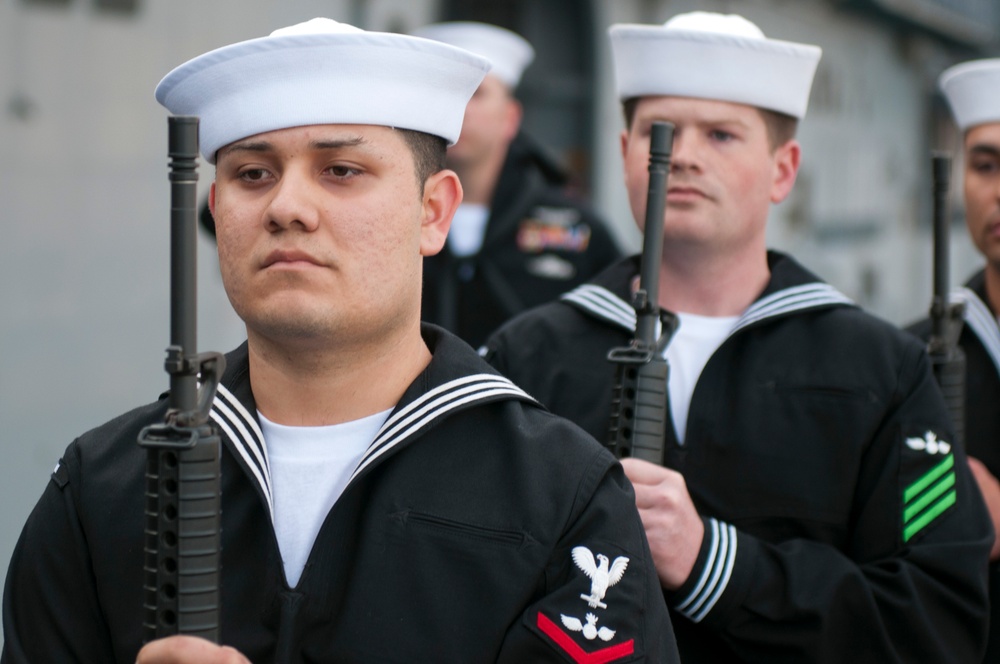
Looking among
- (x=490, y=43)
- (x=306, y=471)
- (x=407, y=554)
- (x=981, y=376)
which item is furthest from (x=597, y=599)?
(x=490, y=43)

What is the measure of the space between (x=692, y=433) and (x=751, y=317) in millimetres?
311

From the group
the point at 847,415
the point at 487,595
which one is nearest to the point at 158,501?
the point at 487,595

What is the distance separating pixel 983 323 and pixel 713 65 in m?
1.16

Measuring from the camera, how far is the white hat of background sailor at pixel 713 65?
362cm

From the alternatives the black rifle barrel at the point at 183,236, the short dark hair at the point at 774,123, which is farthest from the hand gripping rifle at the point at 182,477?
the short dark hair at the point at 774,123

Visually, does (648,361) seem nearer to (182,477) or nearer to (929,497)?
(929,497)

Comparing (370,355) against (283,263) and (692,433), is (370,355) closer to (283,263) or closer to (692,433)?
(283,263)

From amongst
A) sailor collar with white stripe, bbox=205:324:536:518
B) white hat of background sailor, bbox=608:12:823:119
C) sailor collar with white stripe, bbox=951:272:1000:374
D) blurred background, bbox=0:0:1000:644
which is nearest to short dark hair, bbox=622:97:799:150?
white hat of background sailor, bbox=608:12:823:119

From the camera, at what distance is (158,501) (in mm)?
2326

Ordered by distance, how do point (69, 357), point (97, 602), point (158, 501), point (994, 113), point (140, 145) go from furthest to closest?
1. point (140, 145)
2. point (69, 357)
3. point (994, 113)
4. point (97, 602)
5. point (158, 501)

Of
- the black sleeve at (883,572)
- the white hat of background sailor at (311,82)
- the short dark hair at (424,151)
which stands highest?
the white hat of background sailor at (311,82)

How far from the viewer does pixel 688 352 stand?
11.5ft

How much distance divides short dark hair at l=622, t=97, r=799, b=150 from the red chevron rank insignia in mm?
1617

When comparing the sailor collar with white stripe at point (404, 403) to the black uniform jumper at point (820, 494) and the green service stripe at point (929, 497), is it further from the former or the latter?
the green service stripe at point (929, 497)
